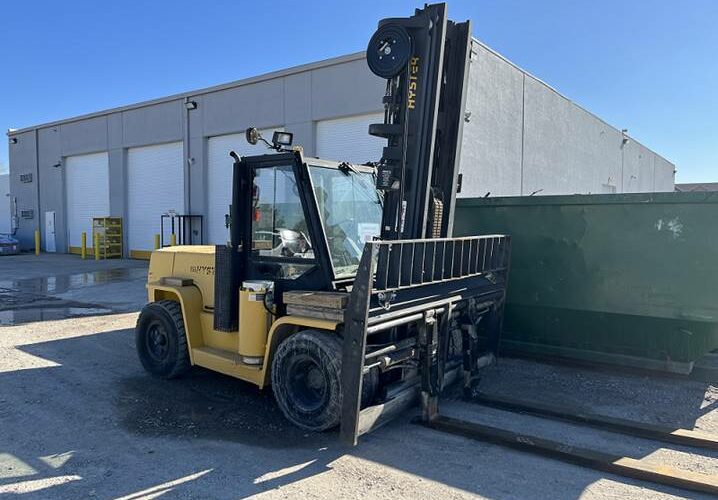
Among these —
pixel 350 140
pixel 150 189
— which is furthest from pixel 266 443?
pixel 150 189

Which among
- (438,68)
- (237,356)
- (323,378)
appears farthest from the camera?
(237,356)

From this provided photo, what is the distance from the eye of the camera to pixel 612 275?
659 cm

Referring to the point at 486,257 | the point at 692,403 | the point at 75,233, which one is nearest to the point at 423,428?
the point at 486,257

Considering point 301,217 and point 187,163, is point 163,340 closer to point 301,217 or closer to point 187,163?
point 301,217

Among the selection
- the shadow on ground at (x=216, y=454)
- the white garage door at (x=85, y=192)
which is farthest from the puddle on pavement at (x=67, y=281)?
the shadow on ground at (x=216, y=454)

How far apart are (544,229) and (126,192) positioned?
20698mm

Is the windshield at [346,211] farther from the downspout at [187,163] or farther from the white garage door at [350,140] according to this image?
the downspout at [187,163]

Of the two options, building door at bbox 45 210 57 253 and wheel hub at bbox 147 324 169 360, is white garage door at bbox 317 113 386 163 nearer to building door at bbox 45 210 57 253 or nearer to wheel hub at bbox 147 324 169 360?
wheel hub at bbox 147 324 169 360

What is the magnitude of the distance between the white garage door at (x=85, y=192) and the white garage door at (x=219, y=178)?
6.94 m

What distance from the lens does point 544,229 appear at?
7117mm

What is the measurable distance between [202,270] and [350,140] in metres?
10.8

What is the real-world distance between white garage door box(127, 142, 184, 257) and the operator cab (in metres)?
17.3

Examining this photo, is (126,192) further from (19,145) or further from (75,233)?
(19,145)

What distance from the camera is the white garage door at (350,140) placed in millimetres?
15727
